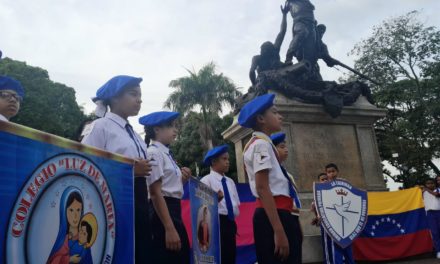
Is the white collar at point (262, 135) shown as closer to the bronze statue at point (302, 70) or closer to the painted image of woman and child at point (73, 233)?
the painted image of woman and child at point (73, 233)

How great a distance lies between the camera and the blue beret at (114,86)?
9.48 feet

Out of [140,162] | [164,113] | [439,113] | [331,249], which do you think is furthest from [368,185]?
[439,113]

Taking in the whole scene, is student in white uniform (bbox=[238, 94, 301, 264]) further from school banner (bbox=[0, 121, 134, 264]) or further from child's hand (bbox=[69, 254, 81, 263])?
child's hand (bbox=[69, 254, 81, 263])

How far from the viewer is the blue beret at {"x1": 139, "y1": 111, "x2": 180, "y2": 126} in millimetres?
3580

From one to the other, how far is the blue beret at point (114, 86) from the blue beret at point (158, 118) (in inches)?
25.9

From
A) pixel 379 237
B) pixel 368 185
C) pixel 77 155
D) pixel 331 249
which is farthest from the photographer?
pixel 368 185

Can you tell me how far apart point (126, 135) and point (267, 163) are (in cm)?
101

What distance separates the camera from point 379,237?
7.50 metres

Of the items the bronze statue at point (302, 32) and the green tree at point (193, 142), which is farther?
the green tree at point (193, 142)

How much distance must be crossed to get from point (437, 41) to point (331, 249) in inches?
885

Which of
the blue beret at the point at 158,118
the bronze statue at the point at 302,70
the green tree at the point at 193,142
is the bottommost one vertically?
the blue beret at the point at 158,118

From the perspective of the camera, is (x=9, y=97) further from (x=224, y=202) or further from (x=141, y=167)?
(x=224, y=202)

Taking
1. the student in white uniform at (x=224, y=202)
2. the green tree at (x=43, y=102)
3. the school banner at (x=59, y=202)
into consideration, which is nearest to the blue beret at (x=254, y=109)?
the school banner at (x=59, y=202)

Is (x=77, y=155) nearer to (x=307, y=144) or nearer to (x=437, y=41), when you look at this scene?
(x=307, y=144)
